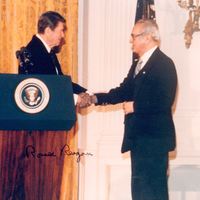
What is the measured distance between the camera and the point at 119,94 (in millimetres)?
5348

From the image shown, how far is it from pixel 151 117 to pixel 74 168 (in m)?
1.35

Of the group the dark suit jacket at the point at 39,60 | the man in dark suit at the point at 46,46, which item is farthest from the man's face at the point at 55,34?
the dark suit jacket at the point at 39,60

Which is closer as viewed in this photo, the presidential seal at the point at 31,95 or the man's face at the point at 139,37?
the presidential seal at the point at 31,95

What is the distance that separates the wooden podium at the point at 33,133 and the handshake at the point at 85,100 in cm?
37

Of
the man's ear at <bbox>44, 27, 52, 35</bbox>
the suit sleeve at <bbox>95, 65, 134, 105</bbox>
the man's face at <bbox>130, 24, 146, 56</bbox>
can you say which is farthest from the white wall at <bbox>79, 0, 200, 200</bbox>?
the man's face at <bbox>130, 24, 146, 56</bbox>

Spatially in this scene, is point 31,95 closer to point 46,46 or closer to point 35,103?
point 35,103

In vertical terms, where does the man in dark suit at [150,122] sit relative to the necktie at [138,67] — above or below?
below

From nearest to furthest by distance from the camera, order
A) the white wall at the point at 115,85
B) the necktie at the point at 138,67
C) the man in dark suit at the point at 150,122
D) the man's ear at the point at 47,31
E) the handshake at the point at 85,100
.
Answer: the man in dark suit at the point at 150,122 < the necktie at the point at 138,67 < the man's ear at the point at 47,31 < the handshake at the point at 85,100 < the white wall at the point at 115,85

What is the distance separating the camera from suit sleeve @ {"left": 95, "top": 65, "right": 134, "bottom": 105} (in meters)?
5.22

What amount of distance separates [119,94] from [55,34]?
872mm

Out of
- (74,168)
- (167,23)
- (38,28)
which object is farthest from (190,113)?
(38,28)

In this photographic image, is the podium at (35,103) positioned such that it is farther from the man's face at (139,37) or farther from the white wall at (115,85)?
the white wall at (115,85)

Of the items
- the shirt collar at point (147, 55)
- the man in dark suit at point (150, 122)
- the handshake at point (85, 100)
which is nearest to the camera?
the man in dark suit at point (150, 122)

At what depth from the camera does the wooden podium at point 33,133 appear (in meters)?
4.41
